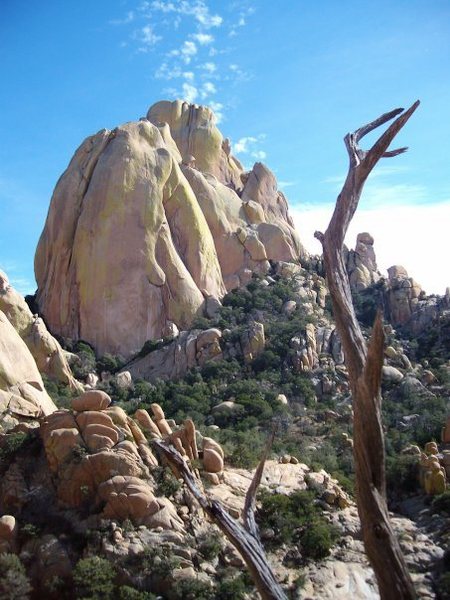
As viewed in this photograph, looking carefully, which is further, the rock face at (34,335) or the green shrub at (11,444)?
the rock face at (34,335)

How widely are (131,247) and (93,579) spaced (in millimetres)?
34936

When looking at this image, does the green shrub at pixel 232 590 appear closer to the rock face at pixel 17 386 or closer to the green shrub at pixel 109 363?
the rock face at pixel 17 386

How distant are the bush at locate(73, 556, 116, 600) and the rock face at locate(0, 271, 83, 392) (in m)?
19.1

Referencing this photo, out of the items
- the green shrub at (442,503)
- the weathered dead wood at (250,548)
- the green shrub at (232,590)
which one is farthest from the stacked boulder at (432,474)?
the weathered dead wood at (250,548)

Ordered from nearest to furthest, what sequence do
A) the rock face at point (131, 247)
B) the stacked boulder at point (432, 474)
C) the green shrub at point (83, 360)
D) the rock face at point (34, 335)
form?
the stacked boulder at point (432, 474), the rock face at point (34, 335), the green shrub at point (83, 360), the rock face at point (131, 247)

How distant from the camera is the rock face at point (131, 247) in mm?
46094

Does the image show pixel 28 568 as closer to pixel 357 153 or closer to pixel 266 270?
pixel 357 153

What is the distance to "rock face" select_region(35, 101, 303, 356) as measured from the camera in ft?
151

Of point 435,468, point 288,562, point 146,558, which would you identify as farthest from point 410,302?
point 146,558

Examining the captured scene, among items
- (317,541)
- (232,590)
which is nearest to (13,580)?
(232,590)

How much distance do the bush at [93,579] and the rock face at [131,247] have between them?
30800mm

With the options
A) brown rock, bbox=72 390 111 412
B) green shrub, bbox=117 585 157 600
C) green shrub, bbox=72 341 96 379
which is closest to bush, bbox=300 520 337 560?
green shrub, bbox=117 585 157 600

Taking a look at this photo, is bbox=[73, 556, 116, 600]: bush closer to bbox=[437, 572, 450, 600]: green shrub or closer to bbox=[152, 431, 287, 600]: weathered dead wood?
bbox=[437, 572, 450, 600]: green shrub

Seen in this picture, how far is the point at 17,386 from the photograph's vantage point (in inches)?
898
